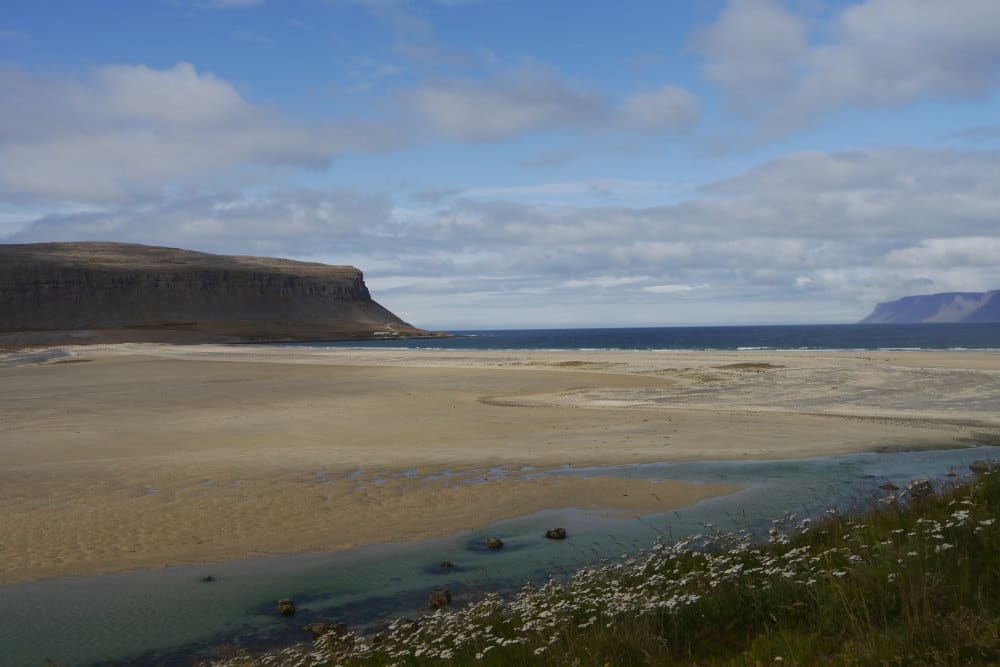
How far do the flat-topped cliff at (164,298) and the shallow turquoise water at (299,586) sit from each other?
11355 centimetres

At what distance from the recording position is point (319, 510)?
12.4 m

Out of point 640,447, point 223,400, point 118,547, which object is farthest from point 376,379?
point 118,547

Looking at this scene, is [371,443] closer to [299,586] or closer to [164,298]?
[299,586]

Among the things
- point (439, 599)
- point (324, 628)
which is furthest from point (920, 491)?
point (324, 628)

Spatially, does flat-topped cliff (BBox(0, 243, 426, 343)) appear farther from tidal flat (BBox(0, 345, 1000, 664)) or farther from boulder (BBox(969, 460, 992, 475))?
boulder (BBox(969, 460, 992, 475))

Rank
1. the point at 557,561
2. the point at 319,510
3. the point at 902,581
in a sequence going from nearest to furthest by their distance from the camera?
the point at 902,581
the point at 557,561
the point at 319,510

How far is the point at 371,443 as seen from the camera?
61.3ft

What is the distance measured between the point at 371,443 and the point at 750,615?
43.8 feet

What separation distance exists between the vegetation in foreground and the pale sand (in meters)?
4.12

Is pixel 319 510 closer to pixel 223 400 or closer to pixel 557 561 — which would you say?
pixel 557 561

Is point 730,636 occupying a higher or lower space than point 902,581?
lower

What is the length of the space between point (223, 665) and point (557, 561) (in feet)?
14.2

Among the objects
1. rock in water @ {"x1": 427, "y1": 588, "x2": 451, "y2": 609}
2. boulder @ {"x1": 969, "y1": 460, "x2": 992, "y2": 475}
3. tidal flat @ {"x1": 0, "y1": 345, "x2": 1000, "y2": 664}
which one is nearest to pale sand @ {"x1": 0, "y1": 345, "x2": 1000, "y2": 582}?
tidal flat @ {"x1": 0, "y1": 345, "x2": 1000, "y2": 664}

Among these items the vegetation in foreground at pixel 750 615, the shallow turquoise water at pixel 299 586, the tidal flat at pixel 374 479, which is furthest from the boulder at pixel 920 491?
the tidal flat at pixel 374 479
